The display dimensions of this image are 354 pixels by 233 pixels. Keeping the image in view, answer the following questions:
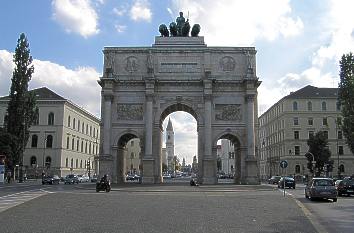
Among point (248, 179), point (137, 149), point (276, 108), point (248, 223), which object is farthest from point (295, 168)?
point (248, 223)

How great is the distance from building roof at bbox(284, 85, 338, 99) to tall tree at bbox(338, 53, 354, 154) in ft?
128

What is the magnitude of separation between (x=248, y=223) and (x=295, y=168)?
74.6 meters

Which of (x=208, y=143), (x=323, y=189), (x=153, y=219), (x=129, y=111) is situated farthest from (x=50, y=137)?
(x=153, y=219)

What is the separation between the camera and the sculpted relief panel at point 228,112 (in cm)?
5262

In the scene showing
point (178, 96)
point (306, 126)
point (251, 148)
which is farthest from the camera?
point (306, 126)

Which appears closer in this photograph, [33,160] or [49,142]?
[33,160]

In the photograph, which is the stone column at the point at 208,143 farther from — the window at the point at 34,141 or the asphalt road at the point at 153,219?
the window at the point at 34,141

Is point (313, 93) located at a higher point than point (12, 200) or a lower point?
higher

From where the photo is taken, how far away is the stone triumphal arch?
5169 cm

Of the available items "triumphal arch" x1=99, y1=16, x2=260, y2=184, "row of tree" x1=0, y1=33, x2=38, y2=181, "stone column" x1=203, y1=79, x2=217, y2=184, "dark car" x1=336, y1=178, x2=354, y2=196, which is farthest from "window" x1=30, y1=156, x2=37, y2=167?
"dark car" x1=336, y1=178, x2=354, y2=196

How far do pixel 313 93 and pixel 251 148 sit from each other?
43277mm

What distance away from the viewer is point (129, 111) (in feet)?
174

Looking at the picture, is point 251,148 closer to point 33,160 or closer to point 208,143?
point 208,143

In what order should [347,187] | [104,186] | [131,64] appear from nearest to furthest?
1. [347,187]
2. [104,186]
3. [131,64]
